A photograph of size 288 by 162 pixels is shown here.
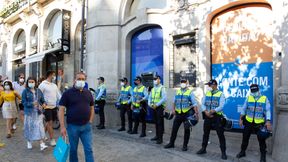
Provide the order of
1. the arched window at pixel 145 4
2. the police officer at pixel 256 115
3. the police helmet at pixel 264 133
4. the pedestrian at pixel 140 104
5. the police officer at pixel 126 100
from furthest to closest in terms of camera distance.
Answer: the arched window at pixel 145 4 < the police officer at pixel 126 100 < the pedestrian at pixel 140 104 < the police officer at pixel 256 115 < the police helmet at pixel 264 133

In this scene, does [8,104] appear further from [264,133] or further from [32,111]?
[264,133]

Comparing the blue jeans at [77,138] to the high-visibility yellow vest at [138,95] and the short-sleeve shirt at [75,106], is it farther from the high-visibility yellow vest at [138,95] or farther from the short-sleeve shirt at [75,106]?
the high-visibility yellow vest at [138,95]

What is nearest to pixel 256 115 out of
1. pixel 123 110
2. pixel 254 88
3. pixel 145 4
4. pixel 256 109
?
pixel 256 109

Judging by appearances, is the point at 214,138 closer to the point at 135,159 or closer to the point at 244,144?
the point at 244,144

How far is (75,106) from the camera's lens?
495 centimetres

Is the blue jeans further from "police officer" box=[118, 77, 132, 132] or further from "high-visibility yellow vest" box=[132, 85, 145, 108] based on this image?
"police officer" box=[118, 77, 132, 132]

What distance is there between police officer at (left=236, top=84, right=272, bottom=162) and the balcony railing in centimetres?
1782

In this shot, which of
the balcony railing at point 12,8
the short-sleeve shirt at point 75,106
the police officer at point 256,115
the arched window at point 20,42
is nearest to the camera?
the short-sleeve shirt at point 75,106

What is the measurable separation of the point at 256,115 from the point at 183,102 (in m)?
1.72

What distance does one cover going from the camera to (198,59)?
864 centimetres

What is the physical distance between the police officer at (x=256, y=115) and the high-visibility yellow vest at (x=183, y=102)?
130 centimetres

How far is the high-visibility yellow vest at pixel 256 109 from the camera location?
607cm

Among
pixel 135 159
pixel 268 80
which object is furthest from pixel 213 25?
pixel 135 159

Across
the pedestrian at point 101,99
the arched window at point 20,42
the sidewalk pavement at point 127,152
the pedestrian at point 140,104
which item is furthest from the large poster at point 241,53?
the arched window at point 20,42
